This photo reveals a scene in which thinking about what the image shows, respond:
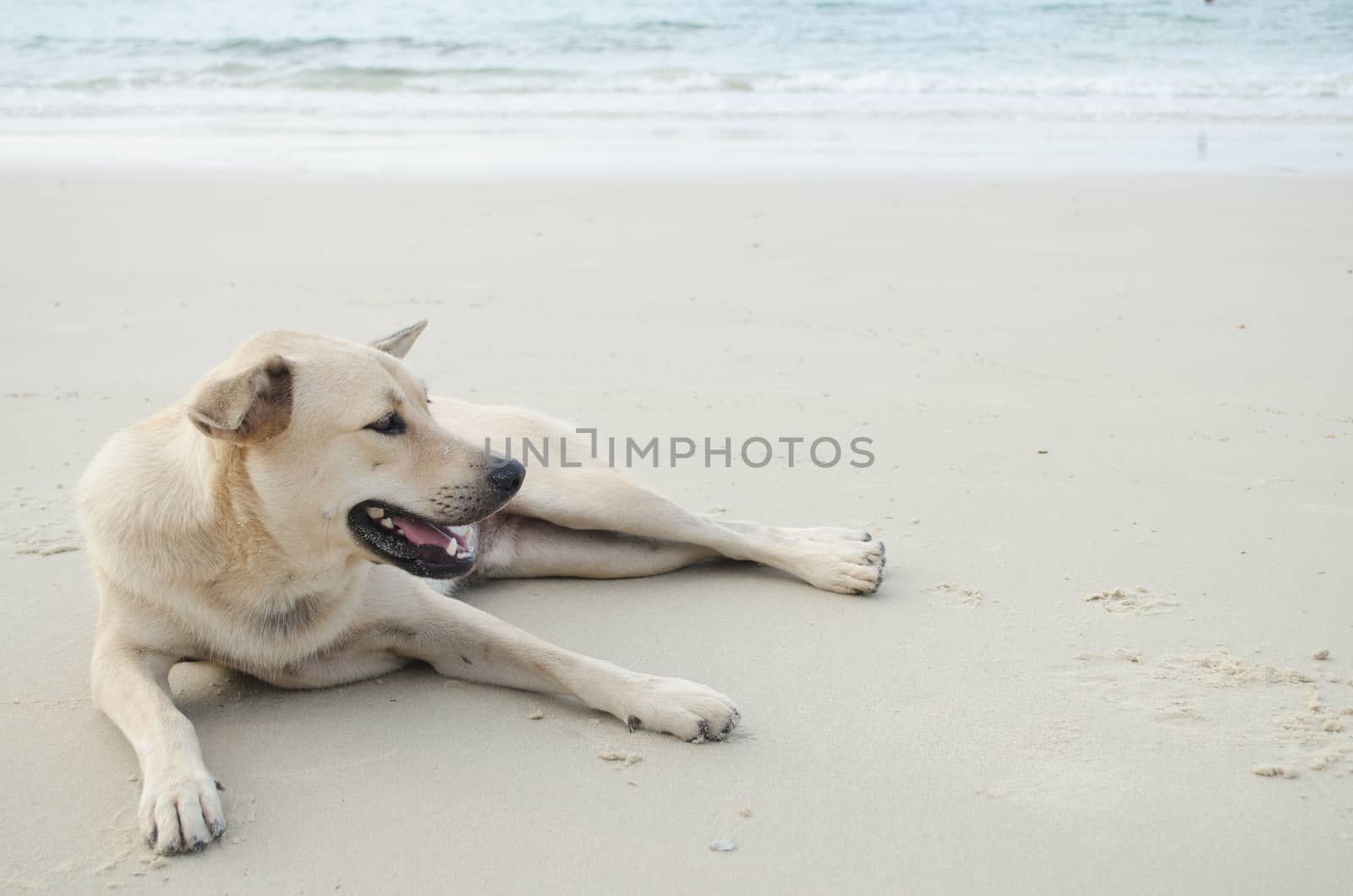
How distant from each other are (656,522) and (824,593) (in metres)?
0.55

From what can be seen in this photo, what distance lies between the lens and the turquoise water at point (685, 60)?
50.9 feet

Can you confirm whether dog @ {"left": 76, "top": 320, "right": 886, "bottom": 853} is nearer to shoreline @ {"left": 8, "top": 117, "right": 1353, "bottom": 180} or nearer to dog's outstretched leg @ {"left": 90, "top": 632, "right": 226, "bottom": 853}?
dog's outstretched leg @ {"left": 90, "top": 632, "right": 226, "bottom": 853}

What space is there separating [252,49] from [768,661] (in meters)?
20.0

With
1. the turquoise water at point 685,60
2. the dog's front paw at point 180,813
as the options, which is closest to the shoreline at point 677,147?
the turquoise water at point 685,60

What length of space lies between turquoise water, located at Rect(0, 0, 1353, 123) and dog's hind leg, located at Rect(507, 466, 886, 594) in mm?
11648

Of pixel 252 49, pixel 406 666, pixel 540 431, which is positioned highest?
pixel 252 49

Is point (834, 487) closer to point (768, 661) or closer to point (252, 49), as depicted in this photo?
point (768, 661)

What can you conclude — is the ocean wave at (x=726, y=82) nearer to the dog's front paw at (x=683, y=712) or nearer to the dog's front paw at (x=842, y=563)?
the dog's front paw at (x=842, y=563)

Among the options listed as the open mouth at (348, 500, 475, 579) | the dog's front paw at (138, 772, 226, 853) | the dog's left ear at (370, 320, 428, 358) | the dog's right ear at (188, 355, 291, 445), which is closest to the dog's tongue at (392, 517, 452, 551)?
the open mouth at (348, 500, 475, 579)

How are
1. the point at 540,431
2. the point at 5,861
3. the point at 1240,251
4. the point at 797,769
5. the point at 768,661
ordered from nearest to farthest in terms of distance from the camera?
the point at 5,861
the point at 797,769
the point at 768,661
the point at 540,431
the point at 1240,251

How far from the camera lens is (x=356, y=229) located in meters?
8.21

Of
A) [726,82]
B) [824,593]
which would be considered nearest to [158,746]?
[824,593]

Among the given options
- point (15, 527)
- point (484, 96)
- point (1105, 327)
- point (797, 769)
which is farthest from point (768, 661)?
point (484, 96)

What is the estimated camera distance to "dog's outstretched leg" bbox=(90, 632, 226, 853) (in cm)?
232
